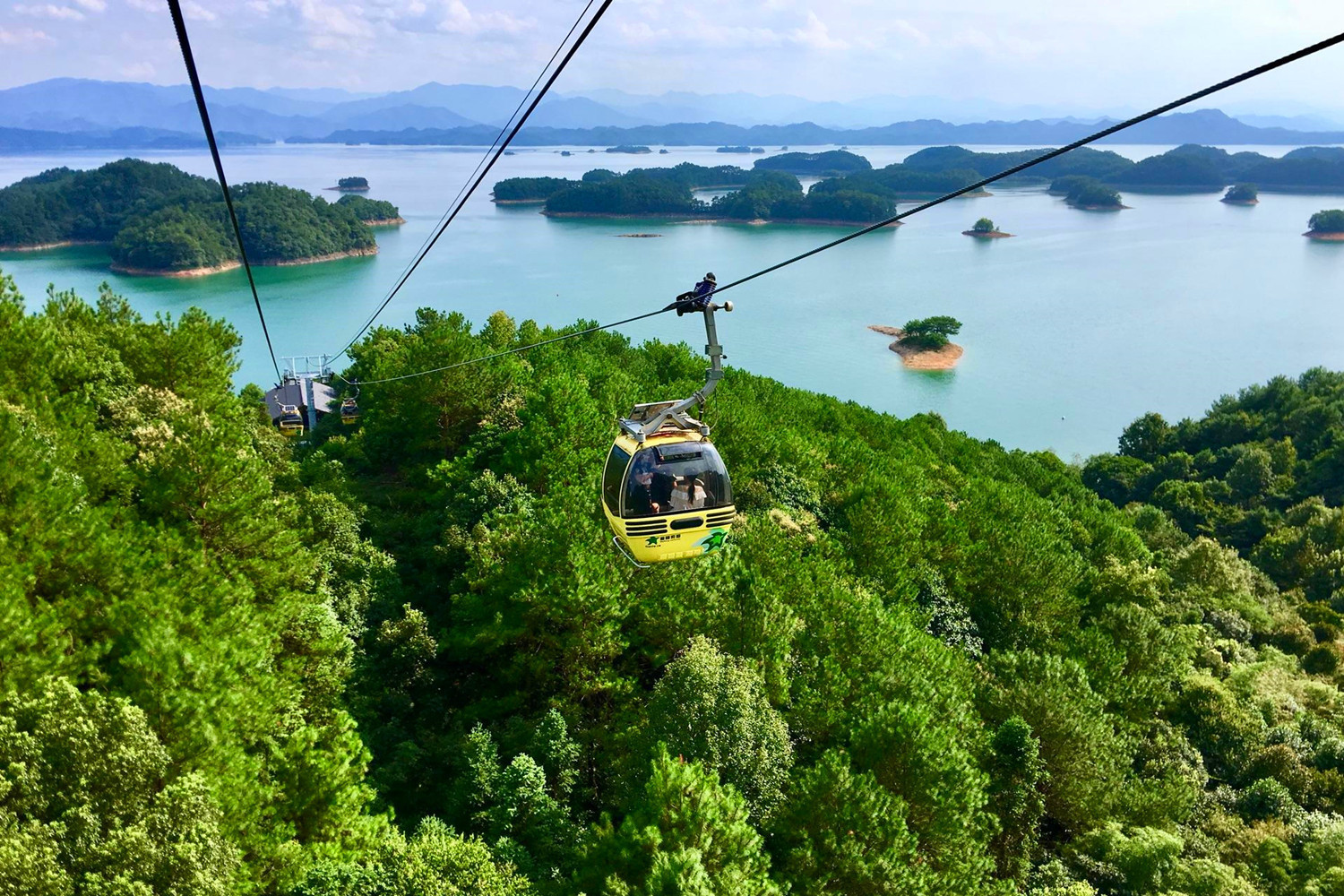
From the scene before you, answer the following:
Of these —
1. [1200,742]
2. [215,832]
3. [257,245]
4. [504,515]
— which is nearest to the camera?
[215,832]

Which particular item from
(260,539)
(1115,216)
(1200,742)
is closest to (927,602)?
(1200,742)

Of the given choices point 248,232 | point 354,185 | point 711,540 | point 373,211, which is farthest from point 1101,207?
point 711,540

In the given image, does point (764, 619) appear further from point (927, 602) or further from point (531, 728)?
point (927, 602)

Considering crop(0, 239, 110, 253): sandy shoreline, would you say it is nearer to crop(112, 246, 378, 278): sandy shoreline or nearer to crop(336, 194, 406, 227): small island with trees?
crop(112, 246, 378, 278): sandy shoreline

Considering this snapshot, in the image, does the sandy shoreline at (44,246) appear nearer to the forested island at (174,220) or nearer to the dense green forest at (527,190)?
the forested island at (174,220)

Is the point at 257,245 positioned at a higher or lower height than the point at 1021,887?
higher

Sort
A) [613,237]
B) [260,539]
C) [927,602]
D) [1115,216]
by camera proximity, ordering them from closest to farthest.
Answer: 1. [260,539]
2. [927,602]
3. [613,237]
4. [1115,216]

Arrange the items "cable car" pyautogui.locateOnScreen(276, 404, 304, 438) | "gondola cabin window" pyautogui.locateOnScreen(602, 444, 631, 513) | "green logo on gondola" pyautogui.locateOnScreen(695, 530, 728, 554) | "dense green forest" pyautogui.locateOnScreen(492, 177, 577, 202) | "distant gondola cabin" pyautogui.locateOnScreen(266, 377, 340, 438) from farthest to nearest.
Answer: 1. "dense green forest" pyautogui.locateOnScreen(492, 177, 577, 202)
2. "distant gondola cabin" pyautogui.locateOnScreen(266, 377, 340, 438)
3. "cable car" pyautogui.locateOnScreen(276, 404, 304, 438)
4. "green logo on gondola" pyautogui.locateOnScreen(695, 530, 728, 554)
5. "gondola cabin window" pyautogui.locateOnScreen(602, 444, 631, 513)

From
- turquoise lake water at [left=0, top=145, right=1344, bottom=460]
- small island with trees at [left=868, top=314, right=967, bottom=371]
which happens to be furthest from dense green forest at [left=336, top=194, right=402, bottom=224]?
small island with trees at [left=868, top=314, right=967, bottom=371]
